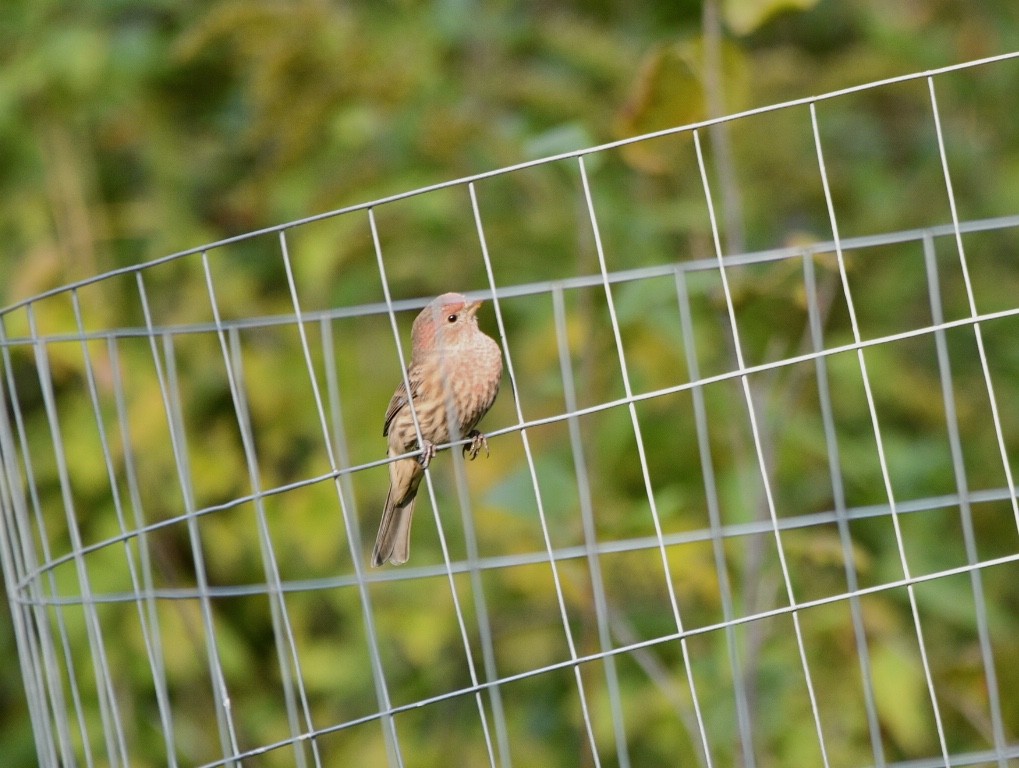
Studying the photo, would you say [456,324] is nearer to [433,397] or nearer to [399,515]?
[433,397]

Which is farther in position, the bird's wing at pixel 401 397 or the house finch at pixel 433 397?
the bird's wing at pixel 401 397

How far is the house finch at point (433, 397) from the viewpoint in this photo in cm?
311

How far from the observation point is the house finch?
122 inches

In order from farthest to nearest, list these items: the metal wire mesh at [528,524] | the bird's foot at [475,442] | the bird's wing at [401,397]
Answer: the metal wire mesh at [528,524] < the bird's wing at [401,397] < the bird's foot at [475,442]

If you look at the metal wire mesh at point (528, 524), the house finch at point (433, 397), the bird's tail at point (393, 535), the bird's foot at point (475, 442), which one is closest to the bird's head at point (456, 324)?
the house finch at point (433, 397)

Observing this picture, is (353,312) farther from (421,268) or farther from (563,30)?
(563,30)

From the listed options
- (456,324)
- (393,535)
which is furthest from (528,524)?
(456,324)

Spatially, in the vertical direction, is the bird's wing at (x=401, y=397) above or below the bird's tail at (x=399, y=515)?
above

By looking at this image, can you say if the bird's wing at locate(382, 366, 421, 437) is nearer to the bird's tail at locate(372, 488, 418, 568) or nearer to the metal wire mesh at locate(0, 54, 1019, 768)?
the bird's tail at locate(372, 488, 418, 568)

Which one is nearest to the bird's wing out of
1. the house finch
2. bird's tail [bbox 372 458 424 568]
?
the house finch

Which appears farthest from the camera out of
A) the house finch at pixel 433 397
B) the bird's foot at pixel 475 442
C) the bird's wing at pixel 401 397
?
the bird's wing at pixel 401 397

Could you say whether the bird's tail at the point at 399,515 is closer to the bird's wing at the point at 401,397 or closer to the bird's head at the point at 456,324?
the bird's wing at the point at 401,397

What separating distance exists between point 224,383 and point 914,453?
2.18 metres

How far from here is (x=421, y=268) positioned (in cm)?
452
